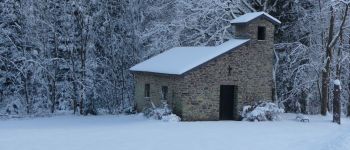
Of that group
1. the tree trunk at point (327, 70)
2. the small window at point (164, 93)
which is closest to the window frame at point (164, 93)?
the small window at point (164, 93)

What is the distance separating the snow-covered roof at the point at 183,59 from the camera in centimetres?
2575

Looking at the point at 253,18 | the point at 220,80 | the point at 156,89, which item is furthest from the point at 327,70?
the point at 156,89

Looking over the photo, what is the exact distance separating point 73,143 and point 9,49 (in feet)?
52.9

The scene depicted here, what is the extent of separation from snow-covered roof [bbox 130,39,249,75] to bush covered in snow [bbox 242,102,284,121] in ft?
10.3

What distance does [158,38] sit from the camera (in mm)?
34344

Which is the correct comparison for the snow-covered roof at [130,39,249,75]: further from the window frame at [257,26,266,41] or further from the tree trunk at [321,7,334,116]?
the tree trunk at [321,7,334,116]

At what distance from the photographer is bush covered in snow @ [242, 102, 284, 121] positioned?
2661 cm

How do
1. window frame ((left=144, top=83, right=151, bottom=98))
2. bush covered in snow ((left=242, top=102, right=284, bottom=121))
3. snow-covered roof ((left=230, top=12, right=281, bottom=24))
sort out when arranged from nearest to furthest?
bush covered in snow ((left=242, top=102, right=284, bottom=121))
snow-covered roof ((left=230, top=12, right=281, bottom=24))
window frame ((left=144, top=83, right=151, bottom=98))

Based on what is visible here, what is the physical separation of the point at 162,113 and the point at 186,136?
5.14 meters

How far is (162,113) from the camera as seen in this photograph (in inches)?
1005

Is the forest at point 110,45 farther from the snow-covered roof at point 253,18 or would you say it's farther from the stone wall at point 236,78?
the stone wall at point 236,78

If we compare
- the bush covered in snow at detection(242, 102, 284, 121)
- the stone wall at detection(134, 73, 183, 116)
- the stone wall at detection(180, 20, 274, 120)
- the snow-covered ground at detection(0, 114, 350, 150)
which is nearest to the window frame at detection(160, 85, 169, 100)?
the stone wall at detection(134, 73, 183, 116)

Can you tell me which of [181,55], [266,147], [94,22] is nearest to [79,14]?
[94,22]

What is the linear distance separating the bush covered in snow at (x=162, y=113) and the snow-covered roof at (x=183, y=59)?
1.69 metres
